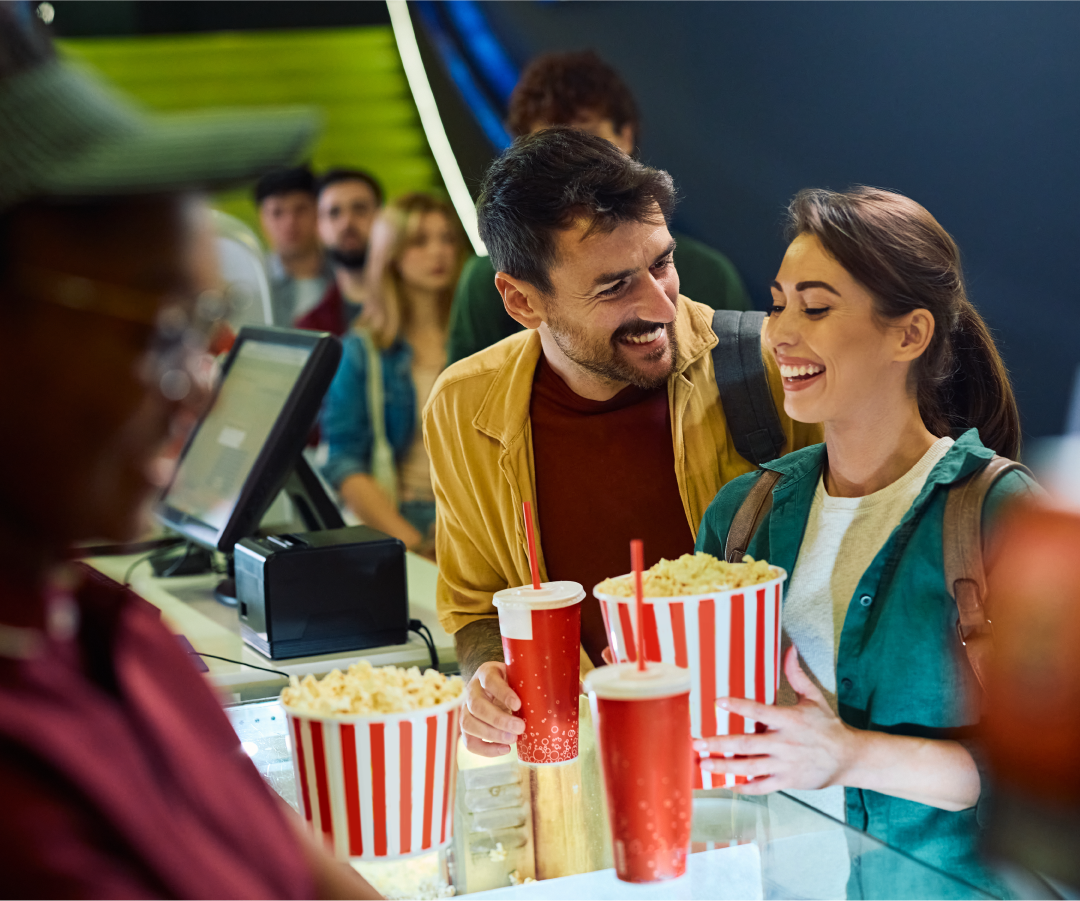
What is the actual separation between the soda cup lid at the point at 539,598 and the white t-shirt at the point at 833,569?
0.36m

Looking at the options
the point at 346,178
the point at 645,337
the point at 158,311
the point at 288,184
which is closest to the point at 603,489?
the point at 645,337

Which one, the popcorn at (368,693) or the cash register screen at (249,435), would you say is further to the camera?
the cash register screen at (249,435)

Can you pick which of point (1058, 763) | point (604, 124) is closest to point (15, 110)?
point (1058, 763)

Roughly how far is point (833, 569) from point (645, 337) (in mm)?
576

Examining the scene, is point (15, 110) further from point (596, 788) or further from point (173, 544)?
point (173, 544)

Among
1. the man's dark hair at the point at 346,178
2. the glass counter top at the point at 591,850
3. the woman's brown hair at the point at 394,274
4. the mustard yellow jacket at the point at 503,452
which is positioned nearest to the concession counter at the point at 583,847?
the glass counter top at the point at 591,850

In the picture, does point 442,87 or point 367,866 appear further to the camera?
point 442,87

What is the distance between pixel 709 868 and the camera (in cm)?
126

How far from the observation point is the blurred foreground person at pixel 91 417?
0.69 metres

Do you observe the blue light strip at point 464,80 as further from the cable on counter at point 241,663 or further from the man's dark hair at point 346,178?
the cable on counter at point 241,663

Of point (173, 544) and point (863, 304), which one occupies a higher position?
point (863, 304)

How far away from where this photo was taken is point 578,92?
2.93m

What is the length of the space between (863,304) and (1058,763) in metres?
0.63

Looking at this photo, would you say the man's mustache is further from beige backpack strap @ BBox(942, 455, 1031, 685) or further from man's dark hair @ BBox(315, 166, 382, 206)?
man's dark hair @ BBox(315, 166, 382, 206)
